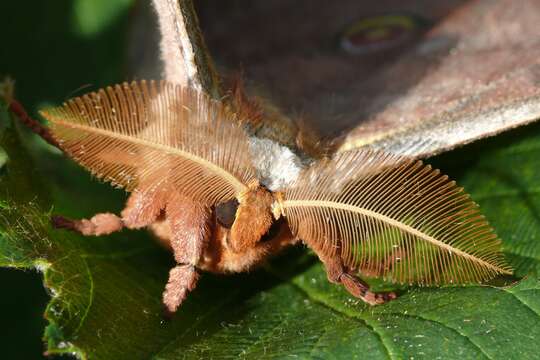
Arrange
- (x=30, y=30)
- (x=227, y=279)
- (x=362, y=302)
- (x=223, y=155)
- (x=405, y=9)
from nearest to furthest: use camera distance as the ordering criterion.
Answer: (x=223, y=155) → (x=362, y=302) → (x=227, y=279) → (x=30, y=30) → (x=405, y=9)

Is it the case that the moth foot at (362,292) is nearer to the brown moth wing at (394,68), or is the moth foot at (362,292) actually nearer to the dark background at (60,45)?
the brown moth wing at (394,68)

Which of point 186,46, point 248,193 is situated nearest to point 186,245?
point 248,193

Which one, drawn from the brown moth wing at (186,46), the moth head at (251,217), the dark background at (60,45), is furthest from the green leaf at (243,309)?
the dark background at (60,45)

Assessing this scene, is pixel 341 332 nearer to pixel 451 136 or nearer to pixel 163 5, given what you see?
pixel 451 136

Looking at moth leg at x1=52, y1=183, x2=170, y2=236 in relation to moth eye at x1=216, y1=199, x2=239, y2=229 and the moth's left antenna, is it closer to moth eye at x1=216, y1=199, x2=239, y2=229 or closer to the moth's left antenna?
moth eye at x1=216, y1=199, x2=239, y2=229

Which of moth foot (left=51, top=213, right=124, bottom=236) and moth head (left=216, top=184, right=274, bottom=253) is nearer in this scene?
moth head (left=216, top=184, right=274, bottom=253)

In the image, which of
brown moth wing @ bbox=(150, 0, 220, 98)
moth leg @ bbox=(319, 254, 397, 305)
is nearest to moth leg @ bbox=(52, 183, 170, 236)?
brown moth wing @ bbox=(150, 0, 220, 98)

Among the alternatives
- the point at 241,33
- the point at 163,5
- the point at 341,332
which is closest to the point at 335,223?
the point at 341,332
